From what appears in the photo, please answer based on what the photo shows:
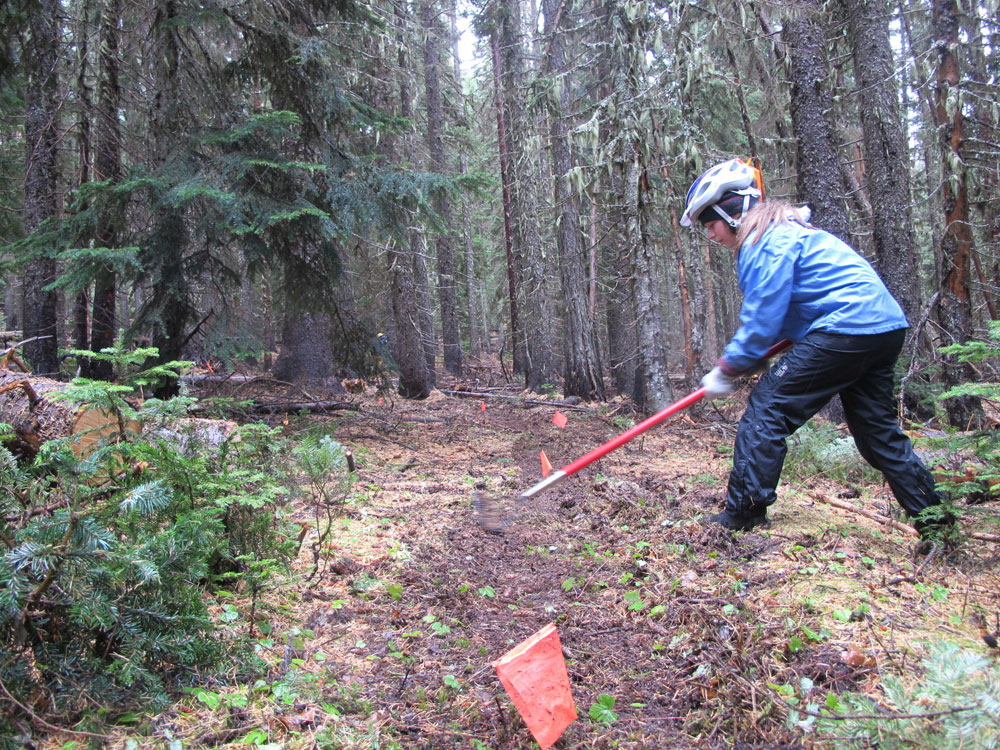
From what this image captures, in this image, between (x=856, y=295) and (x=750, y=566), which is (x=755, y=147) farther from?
(x=750, y=566)

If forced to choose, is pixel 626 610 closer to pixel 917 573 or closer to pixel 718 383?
pixel 718 383

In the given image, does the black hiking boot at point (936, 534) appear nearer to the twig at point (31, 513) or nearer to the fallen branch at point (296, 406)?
the twig at point (31, 513)

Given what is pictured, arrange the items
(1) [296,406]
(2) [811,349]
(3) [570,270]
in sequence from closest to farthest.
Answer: (2) [811,349]
(1) [296,406]
(3) [570,270]

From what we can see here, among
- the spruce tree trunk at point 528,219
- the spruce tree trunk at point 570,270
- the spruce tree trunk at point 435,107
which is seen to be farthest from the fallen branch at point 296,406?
the spruce tree trunk at point 435,107

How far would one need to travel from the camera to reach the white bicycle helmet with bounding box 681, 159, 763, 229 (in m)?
3.85

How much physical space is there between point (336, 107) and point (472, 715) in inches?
301

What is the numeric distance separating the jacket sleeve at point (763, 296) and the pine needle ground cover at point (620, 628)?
1220mm

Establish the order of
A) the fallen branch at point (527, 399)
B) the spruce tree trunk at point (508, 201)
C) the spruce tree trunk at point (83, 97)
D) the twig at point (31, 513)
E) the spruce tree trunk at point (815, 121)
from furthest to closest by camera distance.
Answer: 1. the spruce tree trunk at point (508, 201)
2. the fallen branch at point (527, 399)
3. the spruce tree trunk at point (83, 97)
4. the spruce tree trunk at point (815, 121)
5. the twig at point (31, 513)

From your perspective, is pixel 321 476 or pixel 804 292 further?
pixel 321 476

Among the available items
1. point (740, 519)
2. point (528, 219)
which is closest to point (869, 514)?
point (740, 519)

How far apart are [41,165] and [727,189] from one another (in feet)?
30.2

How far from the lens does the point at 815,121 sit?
25.2ft

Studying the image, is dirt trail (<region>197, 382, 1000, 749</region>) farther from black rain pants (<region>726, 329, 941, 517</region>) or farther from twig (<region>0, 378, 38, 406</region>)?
twig (<region>0, 378, 38, 406</region>)

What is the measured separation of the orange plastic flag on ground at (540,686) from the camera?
2270 mm
